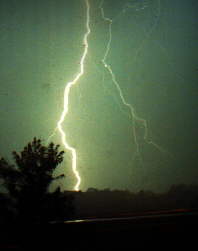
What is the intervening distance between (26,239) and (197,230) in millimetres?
2479

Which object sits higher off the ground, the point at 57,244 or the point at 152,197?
the point at 57,244

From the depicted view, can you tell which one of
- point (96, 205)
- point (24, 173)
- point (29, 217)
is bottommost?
point (96, 205)

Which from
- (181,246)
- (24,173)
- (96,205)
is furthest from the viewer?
(96,205)

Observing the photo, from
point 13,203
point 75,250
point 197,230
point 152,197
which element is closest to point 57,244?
point 75,250

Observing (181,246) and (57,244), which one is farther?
(57,244)

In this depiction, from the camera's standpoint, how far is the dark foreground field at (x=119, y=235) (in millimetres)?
3375

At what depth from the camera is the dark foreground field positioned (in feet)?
11.1

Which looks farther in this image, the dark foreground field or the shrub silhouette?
the shrub silhouette

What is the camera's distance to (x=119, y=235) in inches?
141

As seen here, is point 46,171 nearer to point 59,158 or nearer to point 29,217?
point 59,158

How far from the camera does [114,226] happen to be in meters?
3.66

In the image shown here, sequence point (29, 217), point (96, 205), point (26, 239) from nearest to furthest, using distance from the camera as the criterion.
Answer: point (26, 239)
point (29, 217)
point (96, 205)

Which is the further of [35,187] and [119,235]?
[35,187]

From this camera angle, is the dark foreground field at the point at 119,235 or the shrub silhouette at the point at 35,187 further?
the shrub silhouette at the point at 35,187
